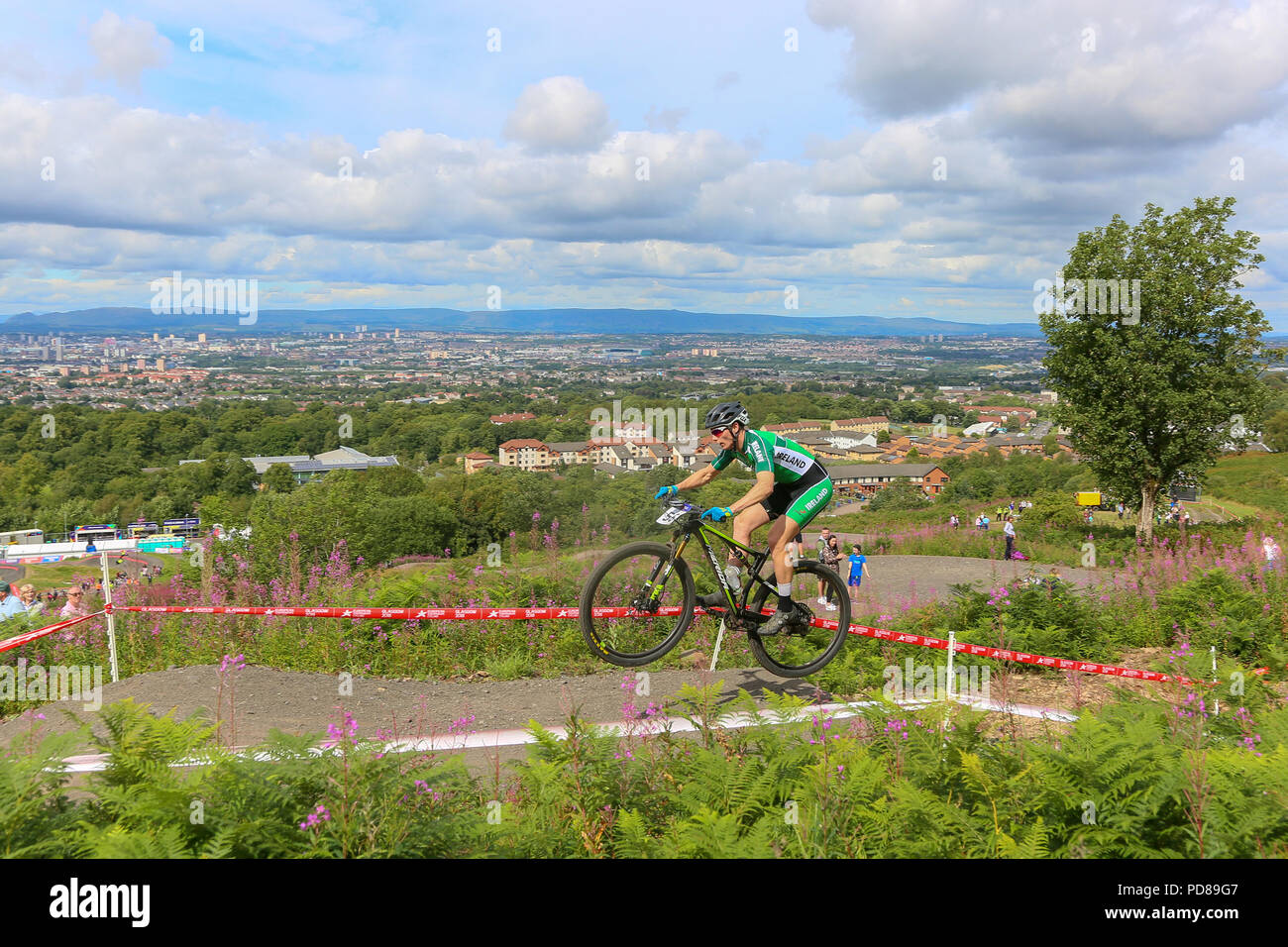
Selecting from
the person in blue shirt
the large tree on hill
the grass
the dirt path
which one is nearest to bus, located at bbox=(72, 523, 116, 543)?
the person in blue shirt

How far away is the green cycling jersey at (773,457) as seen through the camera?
Result: 23.0ft

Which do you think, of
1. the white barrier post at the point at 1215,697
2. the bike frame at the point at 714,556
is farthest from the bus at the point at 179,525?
the white barrier post at the point at 1215,697

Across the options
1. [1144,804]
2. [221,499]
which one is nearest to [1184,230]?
[1144,804]

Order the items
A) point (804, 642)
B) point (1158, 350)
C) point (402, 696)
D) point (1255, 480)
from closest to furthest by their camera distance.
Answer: point (402, 696) < point (804, 642) < point (1158, 350) < point (1255, 480)

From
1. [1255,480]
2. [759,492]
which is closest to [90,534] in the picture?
[759,492]

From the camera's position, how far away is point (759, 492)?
6930mm

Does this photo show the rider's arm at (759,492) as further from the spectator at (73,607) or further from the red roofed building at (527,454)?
the red roofed building at (527,454)

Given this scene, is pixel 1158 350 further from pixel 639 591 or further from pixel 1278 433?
Result: pixel 1278 433

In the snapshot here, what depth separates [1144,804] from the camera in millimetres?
4191

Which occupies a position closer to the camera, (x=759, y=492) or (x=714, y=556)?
(x=759, y=492)

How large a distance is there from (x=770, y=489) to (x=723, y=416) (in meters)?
0.76
